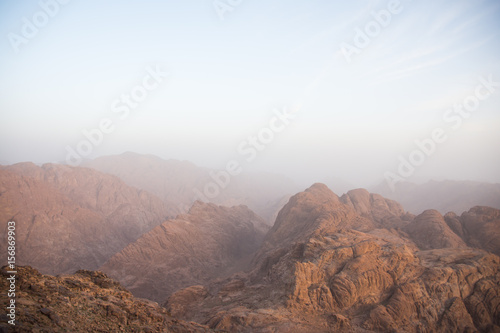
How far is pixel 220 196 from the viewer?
174m

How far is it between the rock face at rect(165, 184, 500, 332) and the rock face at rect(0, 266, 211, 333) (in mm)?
8659

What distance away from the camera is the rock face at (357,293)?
26.1m

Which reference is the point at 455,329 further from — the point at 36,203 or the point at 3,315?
the point at 36,203

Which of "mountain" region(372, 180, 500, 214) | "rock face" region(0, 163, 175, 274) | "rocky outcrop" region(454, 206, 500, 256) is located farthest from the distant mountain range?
"mountain" region(372, 180, 500, 214)

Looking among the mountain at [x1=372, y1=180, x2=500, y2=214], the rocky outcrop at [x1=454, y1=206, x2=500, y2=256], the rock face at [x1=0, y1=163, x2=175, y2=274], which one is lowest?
the mountain at [x1=372, y1=180, x2=500, y2=214]

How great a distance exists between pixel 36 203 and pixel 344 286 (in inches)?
2921

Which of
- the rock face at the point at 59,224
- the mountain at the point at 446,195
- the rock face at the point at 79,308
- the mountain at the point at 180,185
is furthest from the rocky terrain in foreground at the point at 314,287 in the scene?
the mountain at the point at 180,185

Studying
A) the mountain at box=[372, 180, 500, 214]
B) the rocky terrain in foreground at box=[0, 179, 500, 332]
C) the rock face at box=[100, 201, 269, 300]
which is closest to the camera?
the rocky terrain in foreground at box=[0, 179, 500, 332]

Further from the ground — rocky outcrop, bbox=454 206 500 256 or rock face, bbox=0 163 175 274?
rock face, bbox=0 163 175 274

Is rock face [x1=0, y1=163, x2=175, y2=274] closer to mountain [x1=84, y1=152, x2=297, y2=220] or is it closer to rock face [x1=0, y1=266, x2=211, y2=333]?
rock face [x1=0, y1=266, x2=211, y2=333]

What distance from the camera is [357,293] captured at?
28344 mm

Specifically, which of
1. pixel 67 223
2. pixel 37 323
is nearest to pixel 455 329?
pixel 37 323

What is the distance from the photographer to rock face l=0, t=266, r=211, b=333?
13.7 metres

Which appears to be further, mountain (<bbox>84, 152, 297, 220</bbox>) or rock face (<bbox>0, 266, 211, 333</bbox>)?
mountain (<bbox>84, 152, 297, 220</bbox>)
